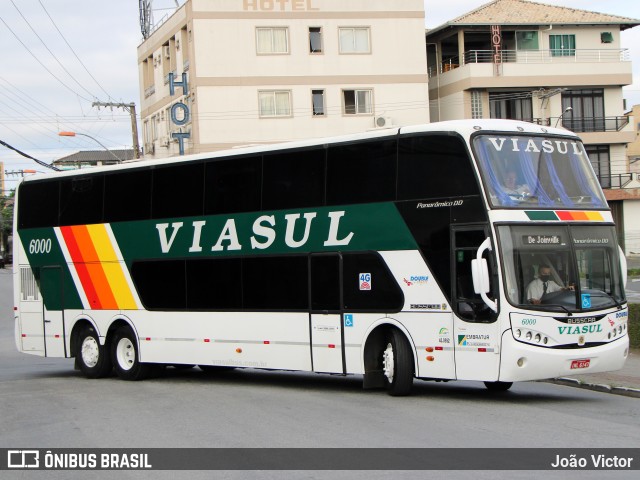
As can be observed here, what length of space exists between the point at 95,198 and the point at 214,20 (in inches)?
1301

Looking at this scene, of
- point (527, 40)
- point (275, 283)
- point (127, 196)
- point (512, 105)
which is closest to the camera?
point (275, 283)

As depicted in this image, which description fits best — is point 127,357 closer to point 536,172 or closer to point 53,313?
point 53,313

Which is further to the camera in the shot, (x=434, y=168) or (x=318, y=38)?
(x=318, y=38)

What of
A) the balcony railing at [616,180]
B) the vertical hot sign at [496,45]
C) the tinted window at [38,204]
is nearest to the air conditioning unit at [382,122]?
the vertical hot sign at [496,45]

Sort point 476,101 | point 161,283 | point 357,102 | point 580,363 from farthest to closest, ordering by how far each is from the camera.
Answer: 1. point 476,101
2. point 357,102
3. point 161,283
4. point 580,363

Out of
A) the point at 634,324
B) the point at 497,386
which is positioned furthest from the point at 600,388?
the point at 634,324

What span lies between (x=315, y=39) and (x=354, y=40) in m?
2.13

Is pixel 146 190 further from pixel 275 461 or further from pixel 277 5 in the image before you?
pixel 277 5

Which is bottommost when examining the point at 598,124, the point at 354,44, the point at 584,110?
the point at 598,124

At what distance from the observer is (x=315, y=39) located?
53031 mm

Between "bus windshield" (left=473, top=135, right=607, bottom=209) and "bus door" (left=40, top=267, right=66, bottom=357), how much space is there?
34.4 feet

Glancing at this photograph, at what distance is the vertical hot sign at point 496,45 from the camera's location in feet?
184

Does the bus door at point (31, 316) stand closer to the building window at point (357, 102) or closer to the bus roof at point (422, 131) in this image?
the bus roof at point (422, 131)

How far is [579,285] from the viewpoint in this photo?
14062mm
